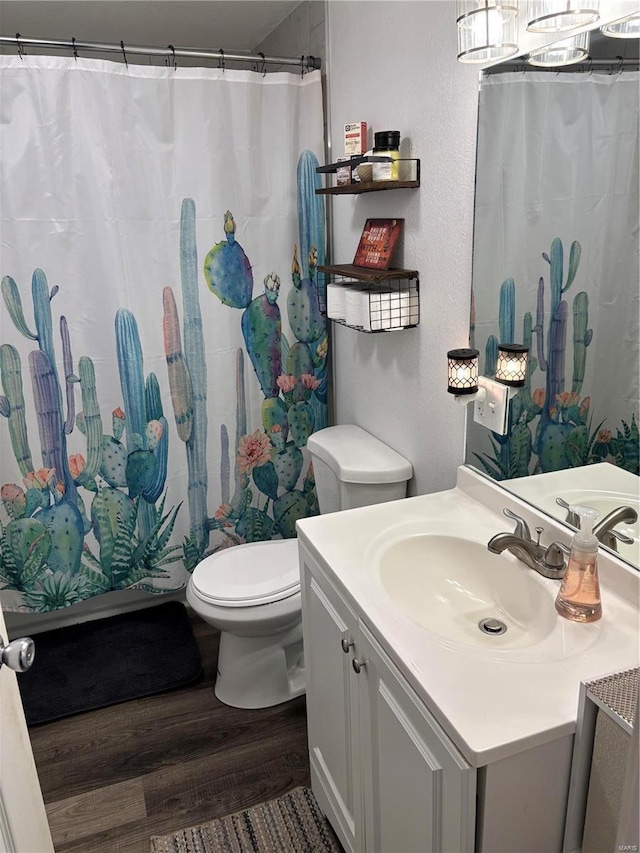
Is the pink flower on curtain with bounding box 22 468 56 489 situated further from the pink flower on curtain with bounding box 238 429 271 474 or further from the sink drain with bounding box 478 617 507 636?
the sink drain with bounding box 478 617 507 636

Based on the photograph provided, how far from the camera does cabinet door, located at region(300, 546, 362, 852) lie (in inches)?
57.4

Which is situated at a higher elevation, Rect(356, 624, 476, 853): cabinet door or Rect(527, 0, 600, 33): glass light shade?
Rect(527, 0, 600, 33): glass light shade

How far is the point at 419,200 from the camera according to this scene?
1894mm

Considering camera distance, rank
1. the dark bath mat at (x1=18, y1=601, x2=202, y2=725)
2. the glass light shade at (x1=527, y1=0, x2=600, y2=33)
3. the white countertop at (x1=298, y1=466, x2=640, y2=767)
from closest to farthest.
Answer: the white countertop at (x1=298, y1=466, x2=640, y2=767) → the glass light shade at (x1=527, y1=0, x2=600, y2=33) → the dark bath mat at (x1=18, y1=601, x2=202, y2=725)

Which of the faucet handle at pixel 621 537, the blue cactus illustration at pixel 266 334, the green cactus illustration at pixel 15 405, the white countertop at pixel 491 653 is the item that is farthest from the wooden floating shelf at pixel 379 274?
the green cactus illustration at pixel 15 405

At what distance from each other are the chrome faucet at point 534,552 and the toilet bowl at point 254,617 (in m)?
0.89

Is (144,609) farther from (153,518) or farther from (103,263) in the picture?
(103,263)

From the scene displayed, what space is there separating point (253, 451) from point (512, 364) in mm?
1312

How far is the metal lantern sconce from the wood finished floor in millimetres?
1180

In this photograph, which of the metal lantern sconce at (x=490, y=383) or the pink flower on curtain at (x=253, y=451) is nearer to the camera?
the metal lantern sconce at (x=490, y=383)

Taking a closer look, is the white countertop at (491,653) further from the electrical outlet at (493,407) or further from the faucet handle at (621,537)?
the electrical outlet at (493,407)

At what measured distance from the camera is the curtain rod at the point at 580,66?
120 cm

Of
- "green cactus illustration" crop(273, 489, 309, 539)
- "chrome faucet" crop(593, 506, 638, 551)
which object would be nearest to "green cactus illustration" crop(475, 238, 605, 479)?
"chrome faucet" crop(593, 506, 638, 551)

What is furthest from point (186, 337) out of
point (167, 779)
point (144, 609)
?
point (167, 779)
